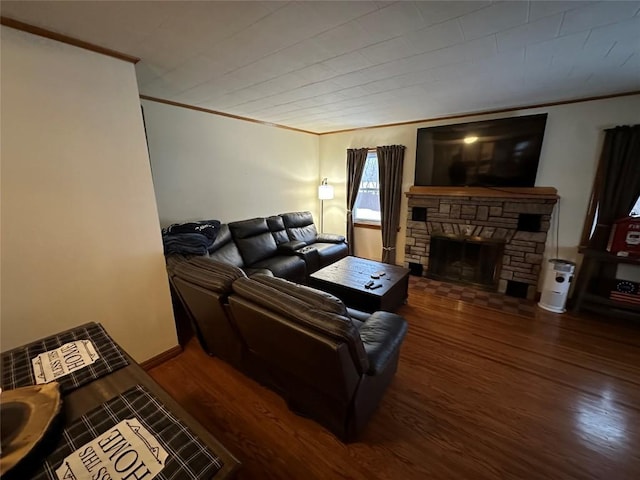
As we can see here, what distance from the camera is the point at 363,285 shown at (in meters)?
2.64

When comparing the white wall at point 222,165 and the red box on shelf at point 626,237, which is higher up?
the white wall at point 222,165

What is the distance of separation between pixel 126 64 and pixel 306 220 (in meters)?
3.12

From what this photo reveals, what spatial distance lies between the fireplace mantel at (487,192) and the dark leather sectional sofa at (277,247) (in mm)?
1442

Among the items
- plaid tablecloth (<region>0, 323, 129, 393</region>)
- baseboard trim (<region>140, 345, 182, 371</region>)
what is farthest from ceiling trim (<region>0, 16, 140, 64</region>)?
baseboard trim (<region>140, 345, 182, 371</region>)

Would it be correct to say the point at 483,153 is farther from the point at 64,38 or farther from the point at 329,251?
the point at 64,38

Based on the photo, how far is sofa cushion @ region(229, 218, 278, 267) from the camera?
134 inches

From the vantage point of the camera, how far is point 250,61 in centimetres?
185

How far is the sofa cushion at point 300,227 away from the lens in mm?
4164

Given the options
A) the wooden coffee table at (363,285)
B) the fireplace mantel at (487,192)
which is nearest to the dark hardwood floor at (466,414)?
the wooden coffee table at (363,285)

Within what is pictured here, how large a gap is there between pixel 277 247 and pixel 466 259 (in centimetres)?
274

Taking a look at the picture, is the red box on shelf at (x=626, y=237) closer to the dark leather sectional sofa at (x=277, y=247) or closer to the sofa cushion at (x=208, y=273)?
the dark leather sectional sofa at (x=277, y=247)

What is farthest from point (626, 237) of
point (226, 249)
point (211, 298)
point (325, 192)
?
point (226, 249)

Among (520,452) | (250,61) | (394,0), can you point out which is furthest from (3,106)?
(520,452)

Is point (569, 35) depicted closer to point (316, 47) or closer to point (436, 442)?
point (316, 47)
